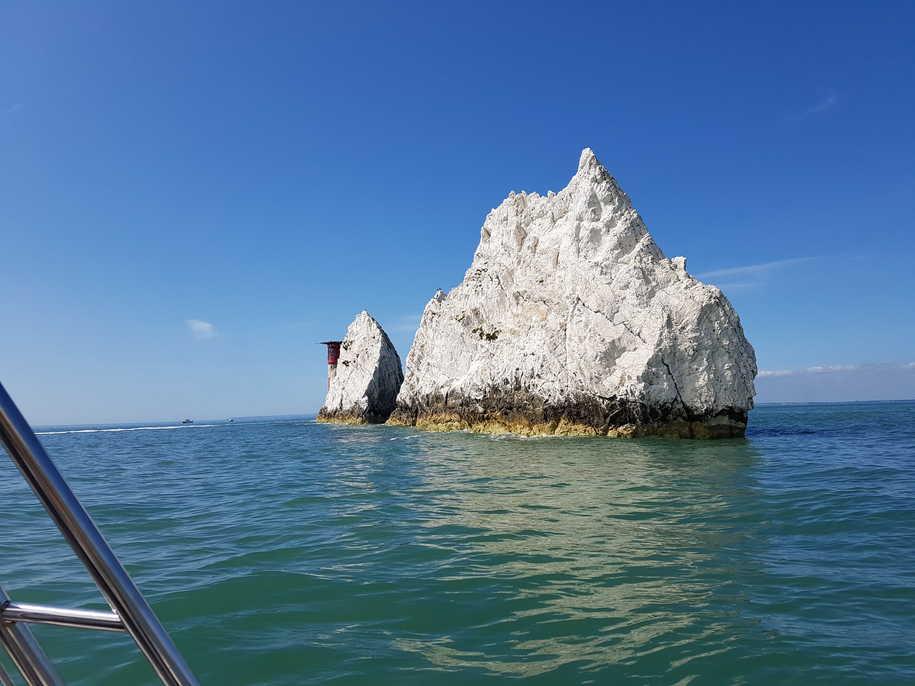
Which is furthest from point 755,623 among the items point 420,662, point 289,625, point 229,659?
point 229,659

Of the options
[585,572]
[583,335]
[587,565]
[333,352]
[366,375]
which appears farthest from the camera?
[333,352]

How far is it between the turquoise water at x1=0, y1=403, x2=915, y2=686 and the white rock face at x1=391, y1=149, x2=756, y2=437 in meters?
13.9

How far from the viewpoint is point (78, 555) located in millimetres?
1481

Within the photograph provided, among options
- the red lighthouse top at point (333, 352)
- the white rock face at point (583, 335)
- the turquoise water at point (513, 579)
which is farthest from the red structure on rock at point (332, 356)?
the turquoise water at point (513, 579)

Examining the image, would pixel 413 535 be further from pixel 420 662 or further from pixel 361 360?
pixel 361 360

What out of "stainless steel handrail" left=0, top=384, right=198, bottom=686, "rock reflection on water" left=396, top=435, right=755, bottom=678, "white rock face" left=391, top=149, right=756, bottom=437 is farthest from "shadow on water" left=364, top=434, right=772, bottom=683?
"white rock face" left=391, top=149, right=756, bottom=437

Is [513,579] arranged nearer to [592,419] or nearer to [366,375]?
[592,419]

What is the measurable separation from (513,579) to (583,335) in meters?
27.1

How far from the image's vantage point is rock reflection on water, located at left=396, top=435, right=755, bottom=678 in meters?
5.46

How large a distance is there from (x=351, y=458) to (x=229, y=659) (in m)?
19.8

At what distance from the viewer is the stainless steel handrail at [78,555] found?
1387mm

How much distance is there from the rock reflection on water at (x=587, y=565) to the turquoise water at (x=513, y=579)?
38mm

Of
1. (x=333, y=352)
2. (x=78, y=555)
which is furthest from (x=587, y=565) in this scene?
(x=333, y=352)

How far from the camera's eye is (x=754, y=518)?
34.5 feet
